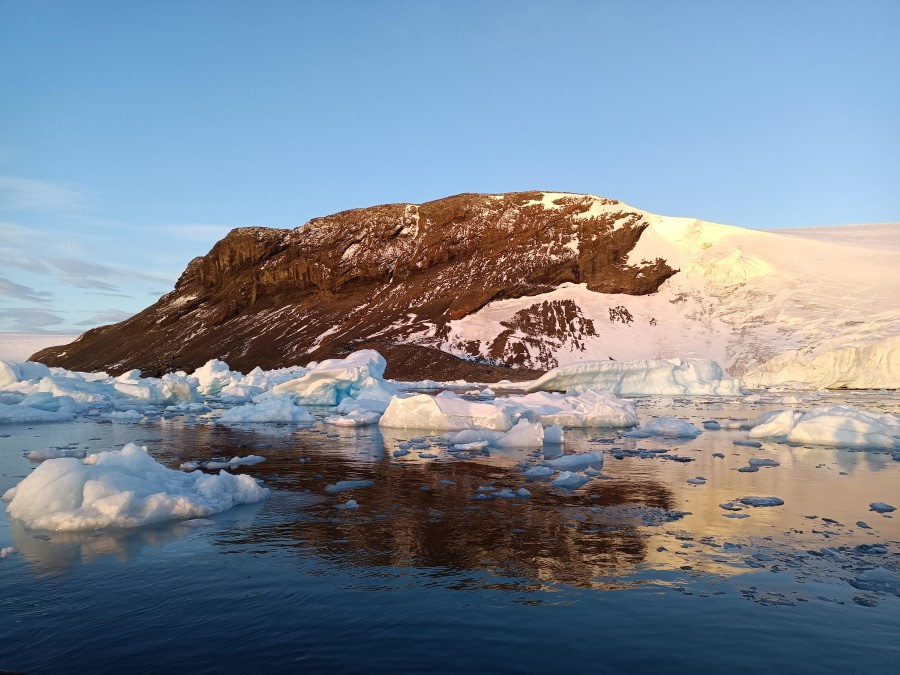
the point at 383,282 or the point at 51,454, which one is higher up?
the point at 383,282

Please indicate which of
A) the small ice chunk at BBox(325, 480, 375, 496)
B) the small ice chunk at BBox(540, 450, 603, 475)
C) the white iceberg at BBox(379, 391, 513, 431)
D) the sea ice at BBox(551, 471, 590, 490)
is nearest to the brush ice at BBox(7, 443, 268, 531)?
the small ice chunk at BBox(325, 480, 375, 496)

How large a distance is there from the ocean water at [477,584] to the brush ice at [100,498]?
0.91 feet

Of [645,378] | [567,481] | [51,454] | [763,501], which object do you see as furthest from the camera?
[645,378]

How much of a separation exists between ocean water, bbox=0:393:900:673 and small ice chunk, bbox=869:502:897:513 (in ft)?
1.29

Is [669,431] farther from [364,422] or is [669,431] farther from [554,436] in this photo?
[364,422]

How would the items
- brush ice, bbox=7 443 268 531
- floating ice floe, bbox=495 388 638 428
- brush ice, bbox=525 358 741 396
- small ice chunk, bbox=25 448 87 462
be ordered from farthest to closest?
brush ice, bbox=525 358 741 396
floating ice floe, bbox=495 388 638 428
small ice chunk, bbox=25 448 87 462
brush ice, bbox=7 443 268 531

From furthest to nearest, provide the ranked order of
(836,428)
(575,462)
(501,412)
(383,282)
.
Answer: (383,282)
(501,412)
(836,428)
(575,462)

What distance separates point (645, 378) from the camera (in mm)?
45406

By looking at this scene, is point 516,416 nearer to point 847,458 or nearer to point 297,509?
point 847,458

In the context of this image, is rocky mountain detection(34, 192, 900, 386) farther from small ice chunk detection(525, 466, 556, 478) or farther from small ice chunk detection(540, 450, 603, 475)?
small ice chunk detection(525, 466, 556, 478)

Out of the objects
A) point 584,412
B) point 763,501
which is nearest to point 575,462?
point 763,501

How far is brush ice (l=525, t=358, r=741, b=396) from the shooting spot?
4306 centimetres

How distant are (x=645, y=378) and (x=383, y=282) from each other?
6369cm

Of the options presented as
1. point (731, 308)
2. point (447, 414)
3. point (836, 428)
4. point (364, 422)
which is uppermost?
point (731, 308)
